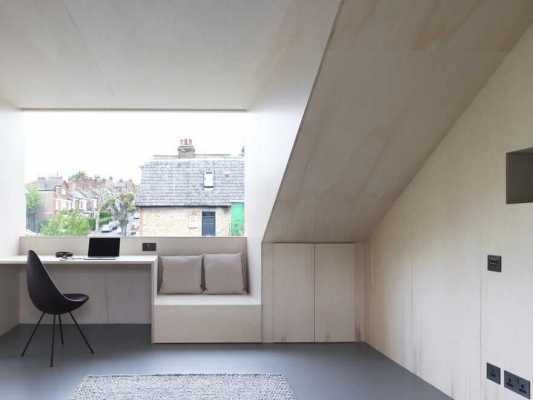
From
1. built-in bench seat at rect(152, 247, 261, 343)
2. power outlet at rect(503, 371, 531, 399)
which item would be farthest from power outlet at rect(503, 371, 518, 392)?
built-in bench seat at rect(152, 247, 261, 343)

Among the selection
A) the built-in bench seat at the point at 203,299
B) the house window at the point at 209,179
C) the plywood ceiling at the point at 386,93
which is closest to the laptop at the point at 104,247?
the built-in bench seat at the point at 203,299

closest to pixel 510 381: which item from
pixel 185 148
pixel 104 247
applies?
pixel 104 247

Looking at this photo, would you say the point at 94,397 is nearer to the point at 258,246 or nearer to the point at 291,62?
the point at 258,246

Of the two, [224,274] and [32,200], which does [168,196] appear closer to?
[224,274]

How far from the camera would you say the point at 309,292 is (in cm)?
446

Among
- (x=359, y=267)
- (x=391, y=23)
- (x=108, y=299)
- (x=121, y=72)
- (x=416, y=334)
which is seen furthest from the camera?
(x=108, y=299)

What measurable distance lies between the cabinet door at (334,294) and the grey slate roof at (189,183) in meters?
1.42

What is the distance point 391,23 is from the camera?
7.70 feet

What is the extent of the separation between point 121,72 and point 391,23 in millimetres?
2426

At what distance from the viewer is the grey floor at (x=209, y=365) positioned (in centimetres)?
322

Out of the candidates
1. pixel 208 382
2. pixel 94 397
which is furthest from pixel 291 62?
pixel 94 397

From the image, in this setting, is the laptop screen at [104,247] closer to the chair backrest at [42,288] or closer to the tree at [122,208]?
the tree at [122,208]

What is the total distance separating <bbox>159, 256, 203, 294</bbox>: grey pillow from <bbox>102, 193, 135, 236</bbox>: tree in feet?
2.21

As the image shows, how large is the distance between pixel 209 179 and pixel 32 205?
1863 millimetres
